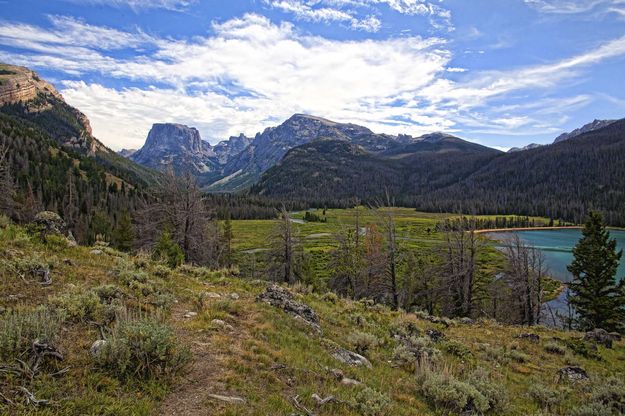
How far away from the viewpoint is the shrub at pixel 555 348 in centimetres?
1571

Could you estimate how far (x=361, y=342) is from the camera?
1034 cm

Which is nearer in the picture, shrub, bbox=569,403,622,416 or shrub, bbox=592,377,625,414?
shrub, bbox=569,403,622,416

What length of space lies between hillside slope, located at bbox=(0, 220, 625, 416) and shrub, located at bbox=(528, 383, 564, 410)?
0.05m

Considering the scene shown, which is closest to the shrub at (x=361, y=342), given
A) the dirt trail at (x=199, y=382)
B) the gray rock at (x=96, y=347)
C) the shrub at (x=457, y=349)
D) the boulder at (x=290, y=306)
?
the boulder at (x=290, y=306)

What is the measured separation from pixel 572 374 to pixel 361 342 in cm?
847

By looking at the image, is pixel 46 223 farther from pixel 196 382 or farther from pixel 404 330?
pixel 404 330

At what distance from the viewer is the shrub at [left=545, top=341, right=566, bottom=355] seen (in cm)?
1571

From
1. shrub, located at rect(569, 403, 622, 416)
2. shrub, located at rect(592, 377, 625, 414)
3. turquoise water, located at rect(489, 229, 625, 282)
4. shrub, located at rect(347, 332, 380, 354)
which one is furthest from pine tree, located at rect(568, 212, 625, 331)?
shrub, located at rect(347, 332, 380, 354)

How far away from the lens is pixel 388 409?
6234 mm

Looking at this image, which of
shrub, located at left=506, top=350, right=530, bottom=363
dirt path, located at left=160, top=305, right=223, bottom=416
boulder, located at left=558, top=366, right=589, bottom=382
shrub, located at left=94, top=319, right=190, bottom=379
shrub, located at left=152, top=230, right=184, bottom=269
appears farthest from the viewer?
shrub, located at left=152, top=230, right=184, bottom=269

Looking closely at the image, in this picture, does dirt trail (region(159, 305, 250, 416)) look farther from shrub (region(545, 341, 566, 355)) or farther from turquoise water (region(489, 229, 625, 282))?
turquoise water (region(489, 229, 625, 282))

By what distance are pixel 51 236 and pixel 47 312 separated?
7997 millimetres

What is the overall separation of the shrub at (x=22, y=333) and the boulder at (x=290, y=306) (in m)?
6.70

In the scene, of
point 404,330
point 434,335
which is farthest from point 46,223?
point 434,335
